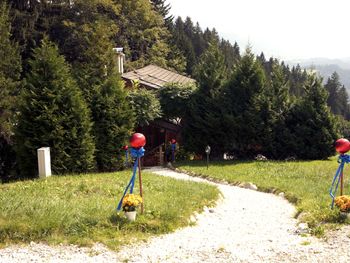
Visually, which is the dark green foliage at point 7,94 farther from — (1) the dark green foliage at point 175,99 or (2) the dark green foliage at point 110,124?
(1) the dark green foliage at point 175,99

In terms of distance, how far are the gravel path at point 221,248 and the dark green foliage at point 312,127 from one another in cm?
1572

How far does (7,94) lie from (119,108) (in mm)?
7089

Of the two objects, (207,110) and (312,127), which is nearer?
(312,127)

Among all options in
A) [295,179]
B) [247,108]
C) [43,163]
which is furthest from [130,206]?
[247,108]

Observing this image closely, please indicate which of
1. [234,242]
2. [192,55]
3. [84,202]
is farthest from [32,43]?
[192,55]

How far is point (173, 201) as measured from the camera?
444 inches

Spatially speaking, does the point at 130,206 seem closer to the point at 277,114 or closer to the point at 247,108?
the point at 247,108

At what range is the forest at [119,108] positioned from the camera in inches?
763

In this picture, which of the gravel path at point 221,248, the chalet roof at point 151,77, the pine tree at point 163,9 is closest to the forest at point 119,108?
the chalet roof at point 151,77

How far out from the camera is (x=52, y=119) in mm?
18938

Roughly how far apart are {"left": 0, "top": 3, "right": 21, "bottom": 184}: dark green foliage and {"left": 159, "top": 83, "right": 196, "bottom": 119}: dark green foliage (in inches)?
378

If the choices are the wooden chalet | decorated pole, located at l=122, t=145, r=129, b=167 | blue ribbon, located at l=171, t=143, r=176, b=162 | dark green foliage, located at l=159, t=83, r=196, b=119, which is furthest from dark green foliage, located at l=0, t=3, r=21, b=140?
blue ribbon, located at l=171, t=143, r=176, b=162

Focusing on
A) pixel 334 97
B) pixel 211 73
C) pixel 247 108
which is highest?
pixel 334 97

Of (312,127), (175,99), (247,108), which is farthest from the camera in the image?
(175,99)
